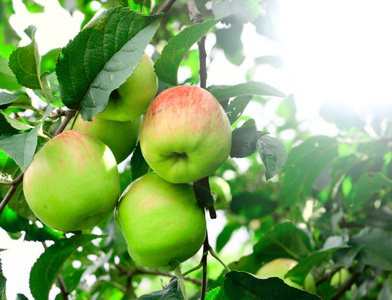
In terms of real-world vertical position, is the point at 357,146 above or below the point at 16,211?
below

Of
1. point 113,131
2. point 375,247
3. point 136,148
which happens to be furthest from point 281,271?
point 113,131

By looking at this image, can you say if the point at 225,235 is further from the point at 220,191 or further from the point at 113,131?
the point at 113,131

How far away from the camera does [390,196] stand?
1813mm

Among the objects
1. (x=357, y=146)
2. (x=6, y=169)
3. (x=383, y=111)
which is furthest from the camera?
(x=357, y=146)

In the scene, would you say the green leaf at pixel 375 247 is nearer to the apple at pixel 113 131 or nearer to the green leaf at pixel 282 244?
the green leaf at pixel 282 244

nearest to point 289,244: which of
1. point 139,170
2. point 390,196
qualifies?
point 390,196

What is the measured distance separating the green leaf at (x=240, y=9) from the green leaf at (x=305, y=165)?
A: 803 millimetres

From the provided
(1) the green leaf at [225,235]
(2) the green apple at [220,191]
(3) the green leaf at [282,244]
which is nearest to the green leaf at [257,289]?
(3) the green leaf at [282,244]

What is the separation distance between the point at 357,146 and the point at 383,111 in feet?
1.18

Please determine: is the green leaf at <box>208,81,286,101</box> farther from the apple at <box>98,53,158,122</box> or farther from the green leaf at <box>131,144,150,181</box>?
the green leaf at <box>131,144,150,181</box>

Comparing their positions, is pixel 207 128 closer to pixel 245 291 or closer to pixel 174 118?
pixel 174 118

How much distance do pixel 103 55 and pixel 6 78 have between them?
0.90m

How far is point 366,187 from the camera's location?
5.64 ft

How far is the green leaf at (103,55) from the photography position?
2.73 ft
